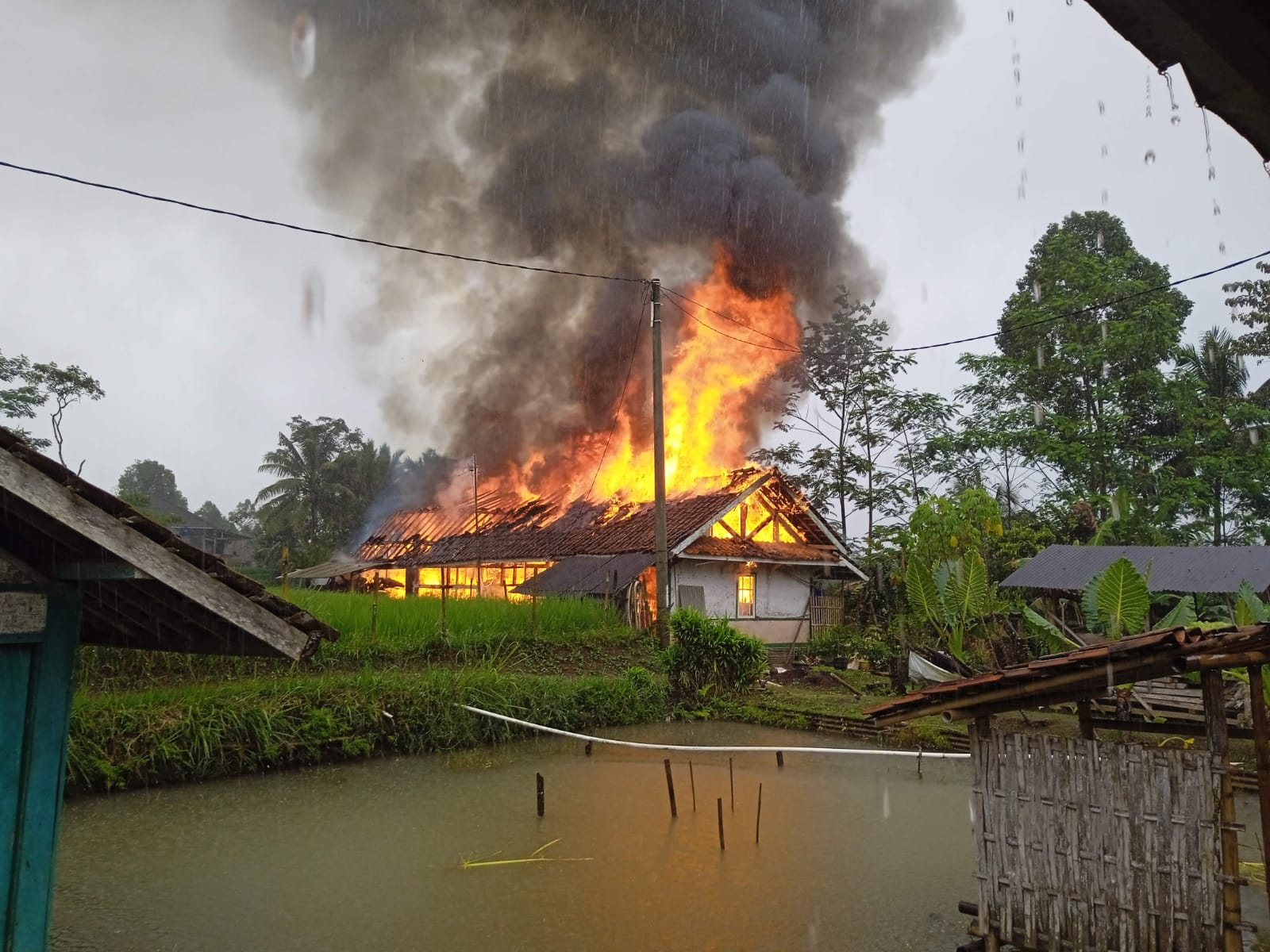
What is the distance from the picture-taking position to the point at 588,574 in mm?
21000

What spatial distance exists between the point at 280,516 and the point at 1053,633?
33001mm

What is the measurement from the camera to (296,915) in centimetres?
655

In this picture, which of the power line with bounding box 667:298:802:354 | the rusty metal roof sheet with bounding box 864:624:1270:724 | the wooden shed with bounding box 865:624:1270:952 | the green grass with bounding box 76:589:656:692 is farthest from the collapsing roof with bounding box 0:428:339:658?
the power line with bounding box 667:298:802:354

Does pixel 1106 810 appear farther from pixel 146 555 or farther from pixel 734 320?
pixel 734 320

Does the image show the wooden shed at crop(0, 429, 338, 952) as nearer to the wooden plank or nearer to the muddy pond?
the wooden plank

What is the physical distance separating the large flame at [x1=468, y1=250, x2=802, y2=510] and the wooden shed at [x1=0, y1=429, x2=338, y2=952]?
2196 centimetres

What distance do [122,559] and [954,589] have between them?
1404cm

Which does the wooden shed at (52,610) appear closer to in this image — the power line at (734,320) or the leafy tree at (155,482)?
the power line at (734,320)

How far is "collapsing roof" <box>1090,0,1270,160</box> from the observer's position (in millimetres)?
1296

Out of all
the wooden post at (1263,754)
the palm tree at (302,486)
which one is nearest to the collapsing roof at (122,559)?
the wooden post at (1263,754)

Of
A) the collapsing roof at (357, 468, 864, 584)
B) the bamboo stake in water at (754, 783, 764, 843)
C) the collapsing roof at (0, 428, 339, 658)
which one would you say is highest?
the collapsing roof at (357, 468, 864, 584)

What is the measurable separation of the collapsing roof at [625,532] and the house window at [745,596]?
0.95 meters

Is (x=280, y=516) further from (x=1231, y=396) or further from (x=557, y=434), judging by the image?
(x=1231, y=396)

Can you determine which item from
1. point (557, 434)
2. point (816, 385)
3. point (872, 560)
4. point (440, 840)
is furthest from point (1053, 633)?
point (557, 434)
